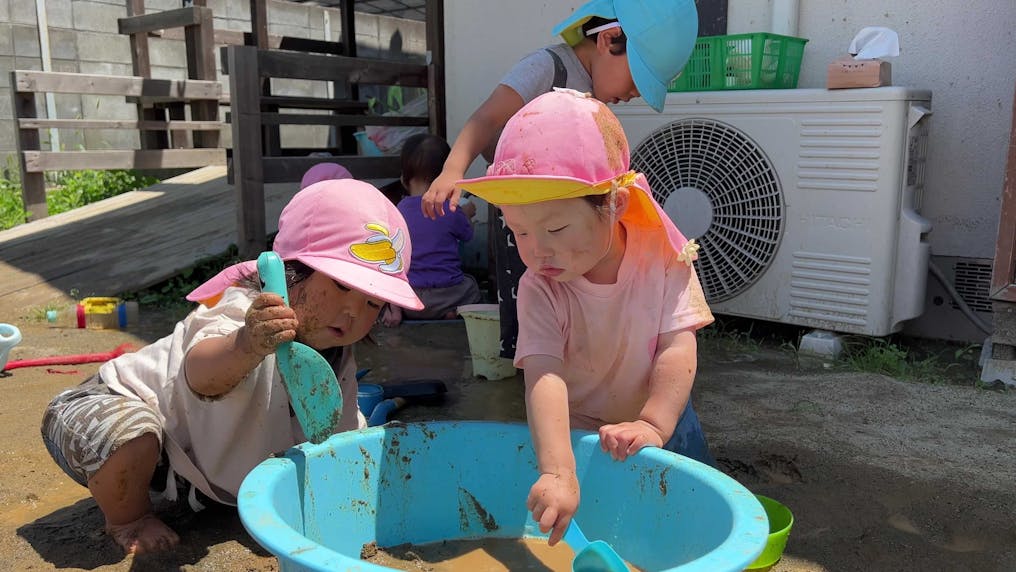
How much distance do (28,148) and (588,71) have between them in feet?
19.3

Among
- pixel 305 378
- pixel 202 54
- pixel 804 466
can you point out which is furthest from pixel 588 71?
pixel 202 54

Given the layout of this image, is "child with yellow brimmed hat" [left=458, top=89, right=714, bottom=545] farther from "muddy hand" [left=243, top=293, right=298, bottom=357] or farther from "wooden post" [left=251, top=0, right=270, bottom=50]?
"wooden post" [left=251, top=0, right=270, bottom=50]

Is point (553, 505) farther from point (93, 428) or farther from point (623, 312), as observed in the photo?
point (93, 428)

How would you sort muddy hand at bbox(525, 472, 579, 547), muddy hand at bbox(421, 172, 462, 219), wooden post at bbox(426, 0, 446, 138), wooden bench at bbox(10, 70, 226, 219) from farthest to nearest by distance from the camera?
wooden bench at bbox(10, 70, 226, 219)
wooden post at bbox(426, 0, 446, 138)
muddy hand at bbox(421, 172, 462, 219)
muddy hand at bbox(525, 472, 579, 547)

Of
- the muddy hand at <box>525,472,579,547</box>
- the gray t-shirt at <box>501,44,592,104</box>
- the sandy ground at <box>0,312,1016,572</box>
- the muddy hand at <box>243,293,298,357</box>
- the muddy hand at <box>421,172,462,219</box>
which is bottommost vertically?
the sandy ground at <box>0,312,1016,572</box>

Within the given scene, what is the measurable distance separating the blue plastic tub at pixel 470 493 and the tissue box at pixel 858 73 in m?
2.23

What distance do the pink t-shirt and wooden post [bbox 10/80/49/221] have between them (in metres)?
6.18

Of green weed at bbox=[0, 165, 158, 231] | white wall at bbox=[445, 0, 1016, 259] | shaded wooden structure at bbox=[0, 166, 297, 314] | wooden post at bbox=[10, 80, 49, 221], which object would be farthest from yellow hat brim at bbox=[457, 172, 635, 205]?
green weed at bbox=[0, 165, 158, 231]

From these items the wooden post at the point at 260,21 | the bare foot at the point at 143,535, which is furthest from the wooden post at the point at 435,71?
the bare foot at the point at 143,535

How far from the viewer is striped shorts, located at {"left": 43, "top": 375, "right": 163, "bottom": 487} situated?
1.71m

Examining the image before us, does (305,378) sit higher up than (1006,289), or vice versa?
(305,378)

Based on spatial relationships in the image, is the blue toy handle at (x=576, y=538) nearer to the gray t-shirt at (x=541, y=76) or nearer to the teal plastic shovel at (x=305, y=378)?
the teal plastic shovel at (x=305, y=378)

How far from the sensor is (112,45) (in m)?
8.84

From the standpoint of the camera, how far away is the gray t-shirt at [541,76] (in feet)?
7.79
